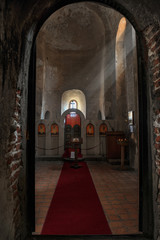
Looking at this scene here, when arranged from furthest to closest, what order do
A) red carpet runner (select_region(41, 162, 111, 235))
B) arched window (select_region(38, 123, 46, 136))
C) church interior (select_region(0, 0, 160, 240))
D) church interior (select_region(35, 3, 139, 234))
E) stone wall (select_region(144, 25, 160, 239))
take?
arched window (select_region(38, 123, 46, 136)) < church interior (select_region(35, 3, 139, 234)) < red carpet runner (select_region(41, 162, 111, 235)) < stone wall (select_region(144, 25, 160, 239)) < church interior (select_region(0, 0, 160, 240))

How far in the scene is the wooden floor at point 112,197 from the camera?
2.80 meters

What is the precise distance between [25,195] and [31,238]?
677 mm

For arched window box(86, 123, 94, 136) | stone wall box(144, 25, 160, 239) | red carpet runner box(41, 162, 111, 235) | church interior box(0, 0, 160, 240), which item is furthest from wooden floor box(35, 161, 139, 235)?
arched window box(86, 123, 94, 136)

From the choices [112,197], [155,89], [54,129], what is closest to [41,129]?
[54,129]

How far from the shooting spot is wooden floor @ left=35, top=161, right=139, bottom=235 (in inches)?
110

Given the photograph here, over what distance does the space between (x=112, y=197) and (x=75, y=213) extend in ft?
3.83

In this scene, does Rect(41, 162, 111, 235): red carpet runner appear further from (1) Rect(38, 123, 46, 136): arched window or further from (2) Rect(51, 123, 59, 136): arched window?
(1) Rect(38, 123, 46, 136): arched window

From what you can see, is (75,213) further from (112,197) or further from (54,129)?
(54,129)

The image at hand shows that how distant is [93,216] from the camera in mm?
3018

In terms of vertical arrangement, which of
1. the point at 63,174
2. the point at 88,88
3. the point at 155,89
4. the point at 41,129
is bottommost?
the point at 63,174

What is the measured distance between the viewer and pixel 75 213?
3139 millimetres

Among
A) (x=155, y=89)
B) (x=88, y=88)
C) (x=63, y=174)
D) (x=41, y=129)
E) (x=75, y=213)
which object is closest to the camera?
(x=155, y=89)

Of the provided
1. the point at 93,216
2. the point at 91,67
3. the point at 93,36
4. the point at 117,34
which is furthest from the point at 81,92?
the point at 93,216

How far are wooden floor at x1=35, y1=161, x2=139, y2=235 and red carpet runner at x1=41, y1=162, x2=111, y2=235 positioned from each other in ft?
0.42
